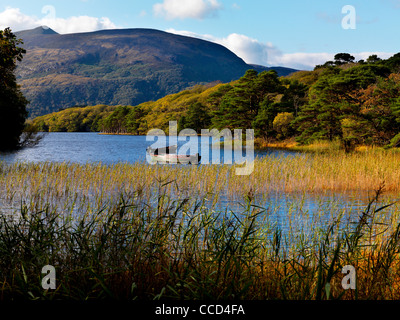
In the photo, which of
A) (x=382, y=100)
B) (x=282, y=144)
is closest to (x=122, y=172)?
(x=382, y=100)

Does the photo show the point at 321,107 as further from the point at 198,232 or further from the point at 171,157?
the point at 198,232

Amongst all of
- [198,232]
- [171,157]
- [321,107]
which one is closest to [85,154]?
[171,157]

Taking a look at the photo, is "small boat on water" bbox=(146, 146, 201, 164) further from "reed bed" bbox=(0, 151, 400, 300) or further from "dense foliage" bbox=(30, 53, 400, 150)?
"dense foliage" bbox=(30, 53, 400, 150)

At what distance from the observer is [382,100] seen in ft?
88.0

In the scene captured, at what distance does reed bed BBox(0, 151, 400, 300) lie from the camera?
3.86m

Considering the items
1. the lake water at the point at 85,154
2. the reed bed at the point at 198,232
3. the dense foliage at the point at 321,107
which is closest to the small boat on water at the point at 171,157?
the lake water at the point at 85,154

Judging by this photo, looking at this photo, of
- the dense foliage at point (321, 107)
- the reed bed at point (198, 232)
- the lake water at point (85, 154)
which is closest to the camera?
the reed bed at point (198, 232)

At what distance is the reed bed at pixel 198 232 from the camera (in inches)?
152

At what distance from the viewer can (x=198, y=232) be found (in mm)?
5027

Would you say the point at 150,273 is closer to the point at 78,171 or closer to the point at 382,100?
the point at 78,171

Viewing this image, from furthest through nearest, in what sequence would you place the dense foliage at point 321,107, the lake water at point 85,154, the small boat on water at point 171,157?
the lake water at point 85,154, the dense foliage at point 321,107, the small boat on water at point 171,157

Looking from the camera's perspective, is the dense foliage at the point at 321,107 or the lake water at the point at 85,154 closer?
the dense foliage at the point at 321,107

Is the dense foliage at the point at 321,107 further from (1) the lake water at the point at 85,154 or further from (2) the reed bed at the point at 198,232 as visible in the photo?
(2) the reed bed at the point at 198,232
